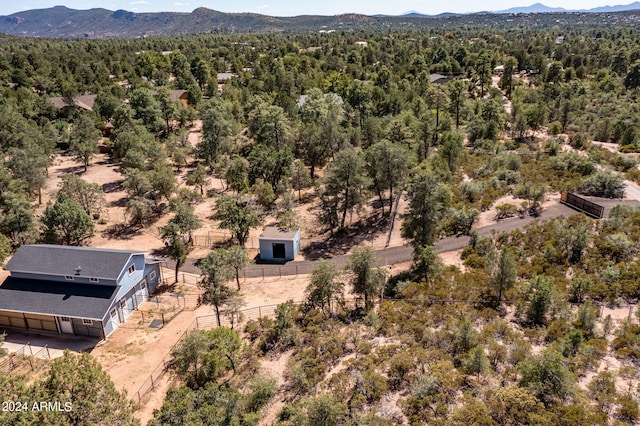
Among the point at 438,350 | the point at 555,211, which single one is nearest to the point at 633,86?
the point at 555,211

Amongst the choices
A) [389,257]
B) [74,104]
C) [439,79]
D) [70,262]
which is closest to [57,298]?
[70,262]

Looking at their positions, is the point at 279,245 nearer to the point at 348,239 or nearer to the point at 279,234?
the point at 279,234

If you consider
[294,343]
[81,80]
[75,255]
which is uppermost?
[81,80]

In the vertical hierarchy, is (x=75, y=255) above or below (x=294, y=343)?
above

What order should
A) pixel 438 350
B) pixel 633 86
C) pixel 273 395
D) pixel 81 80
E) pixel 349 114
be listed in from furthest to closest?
1. pixel 81 80
2. pixel 633 86
3. pixel 349 114
4. pixel 438 350
5. pixel 273 395

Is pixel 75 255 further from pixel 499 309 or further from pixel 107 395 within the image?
pixel 499 309

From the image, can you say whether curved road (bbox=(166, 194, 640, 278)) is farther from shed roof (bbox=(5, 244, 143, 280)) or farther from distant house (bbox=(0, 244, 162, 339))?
shed roof (bbox=(5, 244, 143, 280))

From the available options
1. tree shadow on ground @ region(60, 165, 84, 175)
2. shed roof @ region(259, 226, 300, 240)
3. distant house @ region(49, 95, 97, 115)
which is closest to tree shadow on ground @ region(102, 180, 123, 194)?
tree shadow on ground @ region(60, 165, 84, 175)
